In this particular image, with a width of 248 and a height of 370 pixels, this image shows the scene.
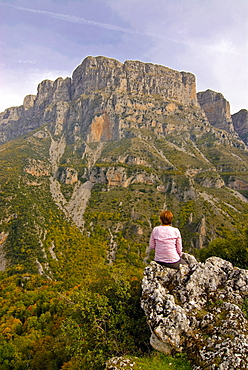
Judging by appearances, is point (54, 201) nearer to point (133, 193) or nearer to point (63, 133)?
point (133, 193)

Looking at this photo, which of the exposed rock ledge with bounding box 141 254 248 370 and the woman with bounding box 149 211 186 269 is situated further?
the woman with bounding box 149 211 186 269

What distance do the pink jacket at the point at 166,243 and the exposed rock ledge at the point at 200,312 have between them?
0.76m

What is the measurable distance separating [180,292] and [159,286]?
88 cm

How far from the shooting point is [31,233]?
8175cm

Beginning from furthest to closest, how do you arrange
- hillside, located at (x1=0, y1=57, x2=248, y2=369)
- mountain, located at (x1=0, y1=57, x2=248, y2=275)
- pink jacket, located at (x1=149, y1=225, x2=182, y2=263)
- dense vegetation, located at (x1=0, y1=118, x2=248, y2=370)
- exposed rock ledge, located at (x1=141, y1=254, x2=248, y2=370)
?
mountain, located at (x1=0, y1=57, x2=248, y2=275)
hillside, located at (x1=0, y1=57, x2=248, y2=369)
dense vegetation, located at (x1=0, y1=118, x2=248, y2=370)
pink jacket, located at (x1=149, y1=225, x2=182, y2=263)
exposed rock ledge, located at (x1=141, y1=254, x2=248, y2=370)

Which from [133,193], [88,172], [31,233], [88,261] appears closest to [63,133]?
[88,172]

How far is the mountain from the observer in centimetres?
8344

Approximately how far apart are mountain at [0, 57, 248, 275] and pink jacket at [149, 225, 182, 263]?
66410 millimetres

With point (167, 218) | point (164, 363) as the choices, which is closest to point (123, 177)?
point (167, 218)

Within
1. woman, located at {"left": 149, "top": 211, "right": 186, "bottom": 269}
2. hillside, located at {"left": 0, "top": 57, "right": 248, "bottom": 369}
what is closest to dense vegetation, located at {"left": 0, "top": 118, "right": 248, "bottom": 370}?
hillside, located at {"left": 0, "top": 57, "right": 248, "bottom": 369}

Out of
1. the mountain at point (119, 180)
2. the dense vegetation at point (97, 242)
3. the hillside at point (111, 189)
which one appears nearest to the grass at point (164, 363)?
the dense vegetation at point (97, 242)

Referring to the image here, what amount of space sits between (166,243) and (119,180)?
123m

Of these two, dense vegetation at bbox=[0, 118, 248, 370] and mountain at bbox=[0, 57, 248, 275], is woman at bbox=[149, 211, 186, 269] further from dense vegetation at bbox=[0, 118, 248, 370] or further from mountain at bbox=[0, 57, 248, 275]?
mountain at bbox=[0, 57, 248, 275]

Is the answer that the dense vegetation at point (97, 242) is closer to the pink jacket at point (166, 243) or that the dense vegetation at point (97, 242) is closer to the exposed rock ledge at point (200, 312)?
the exposed rock ledge at point (200, 312)
